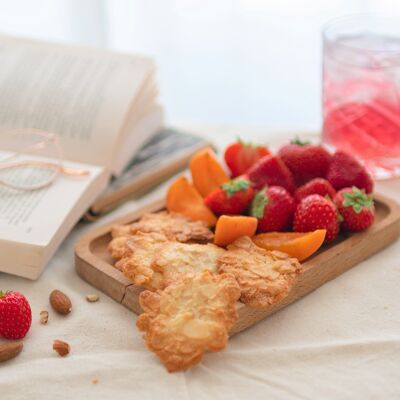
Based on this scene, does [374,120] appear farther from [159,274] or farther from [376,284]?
[159,274]

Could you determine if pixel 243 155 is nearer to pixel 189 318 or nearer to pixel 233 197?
pixel 233 197

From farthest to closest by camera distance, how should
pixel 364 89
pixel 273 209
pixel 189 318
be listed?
pixel 364 89 → pixel 273 209 → pixel 189 318

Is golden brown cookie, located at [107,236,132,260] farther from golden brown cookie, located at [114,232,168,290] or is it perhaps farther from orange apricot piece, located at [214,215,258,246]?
orange apricot piece, located at [214,215,258,246]

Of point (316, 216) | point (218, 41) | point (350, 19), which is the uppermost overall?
point (350, 19)

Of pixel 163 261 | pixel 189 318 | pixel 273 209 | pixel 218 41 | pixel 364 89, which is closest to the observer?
pixel 189 318

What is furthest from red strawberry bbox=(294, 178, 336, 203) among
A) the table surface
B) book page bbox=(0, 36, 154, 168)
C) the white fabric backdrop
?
the white fabric backdrop

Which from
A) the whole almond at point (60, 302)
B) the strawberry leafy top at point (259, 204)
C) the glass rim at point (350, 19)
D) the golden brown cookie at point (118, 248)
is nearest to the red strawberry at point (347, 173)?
the strawberry leafy top at point (259, 204)

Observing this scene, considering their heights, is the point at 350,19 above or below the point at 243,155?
above

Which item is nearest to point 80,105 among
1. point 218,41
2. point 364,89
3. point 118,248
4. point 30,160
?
point 30,160

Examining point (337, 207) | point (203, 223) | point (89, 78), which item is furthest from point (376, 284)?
point (89, 78)
